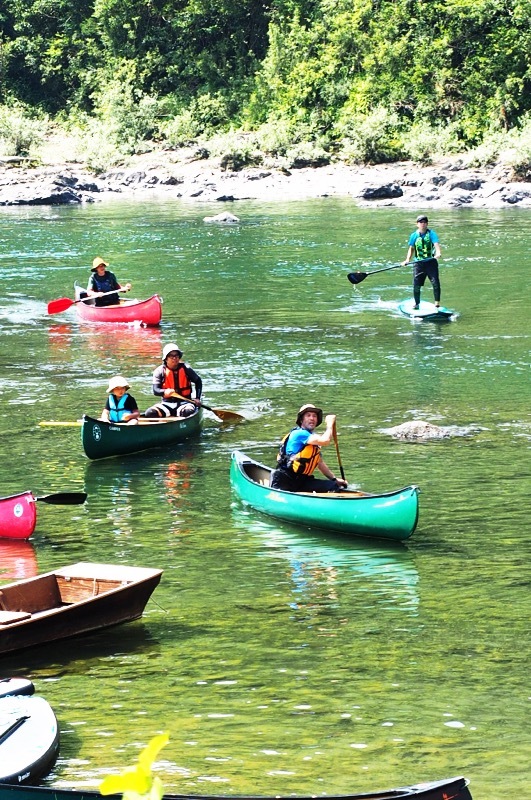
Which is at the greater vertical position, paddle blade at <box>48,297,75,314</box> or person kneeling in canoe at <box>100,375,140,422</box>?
paddle blade at <box>48,297,75,314</box>

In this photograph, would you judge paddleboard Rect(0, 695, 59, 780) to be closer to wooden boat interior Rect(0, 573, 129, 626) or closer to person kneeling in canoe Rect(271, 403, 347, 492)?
wooden boat interior Rect(0, 573, 129, 626)

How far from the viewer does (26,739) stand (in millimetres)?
6914

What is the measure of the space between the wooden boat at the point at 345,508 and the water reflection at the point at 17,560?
231 cm

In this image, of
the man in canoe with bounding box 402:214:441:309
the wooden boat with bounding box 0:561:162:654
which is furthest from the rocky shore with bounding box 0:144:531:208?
the wooden boat with bounding box 0:561:162:654

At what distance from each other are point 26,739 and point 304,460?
5604 millimetres

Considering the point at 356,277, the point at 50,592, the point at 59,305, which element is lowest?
the point at 50,592

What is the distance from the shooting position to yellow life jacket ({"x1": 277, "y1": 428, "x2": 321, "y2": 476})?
473 inches

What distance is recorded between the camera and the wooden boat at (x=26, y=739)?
21.4ft

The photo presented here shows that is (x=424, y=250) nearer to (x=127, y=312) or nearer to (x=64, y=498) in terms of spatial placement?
(x=127, y=312)

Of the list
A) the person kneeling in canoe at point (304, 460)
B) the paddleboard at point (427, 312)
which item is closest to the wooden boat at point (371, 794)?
the person kneeling in canoe at point (304, 460)

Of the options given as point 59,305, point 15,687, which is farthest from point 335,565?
point 59,305

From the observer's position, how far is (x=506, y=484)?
43.7ft

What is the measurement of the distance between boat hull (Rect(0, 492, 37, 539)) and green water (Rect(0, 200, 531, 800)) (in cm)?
14

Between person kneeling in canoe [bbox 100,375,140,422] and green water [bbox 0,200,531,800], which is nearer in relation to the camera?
green water [bbox 0,200,531,800]
